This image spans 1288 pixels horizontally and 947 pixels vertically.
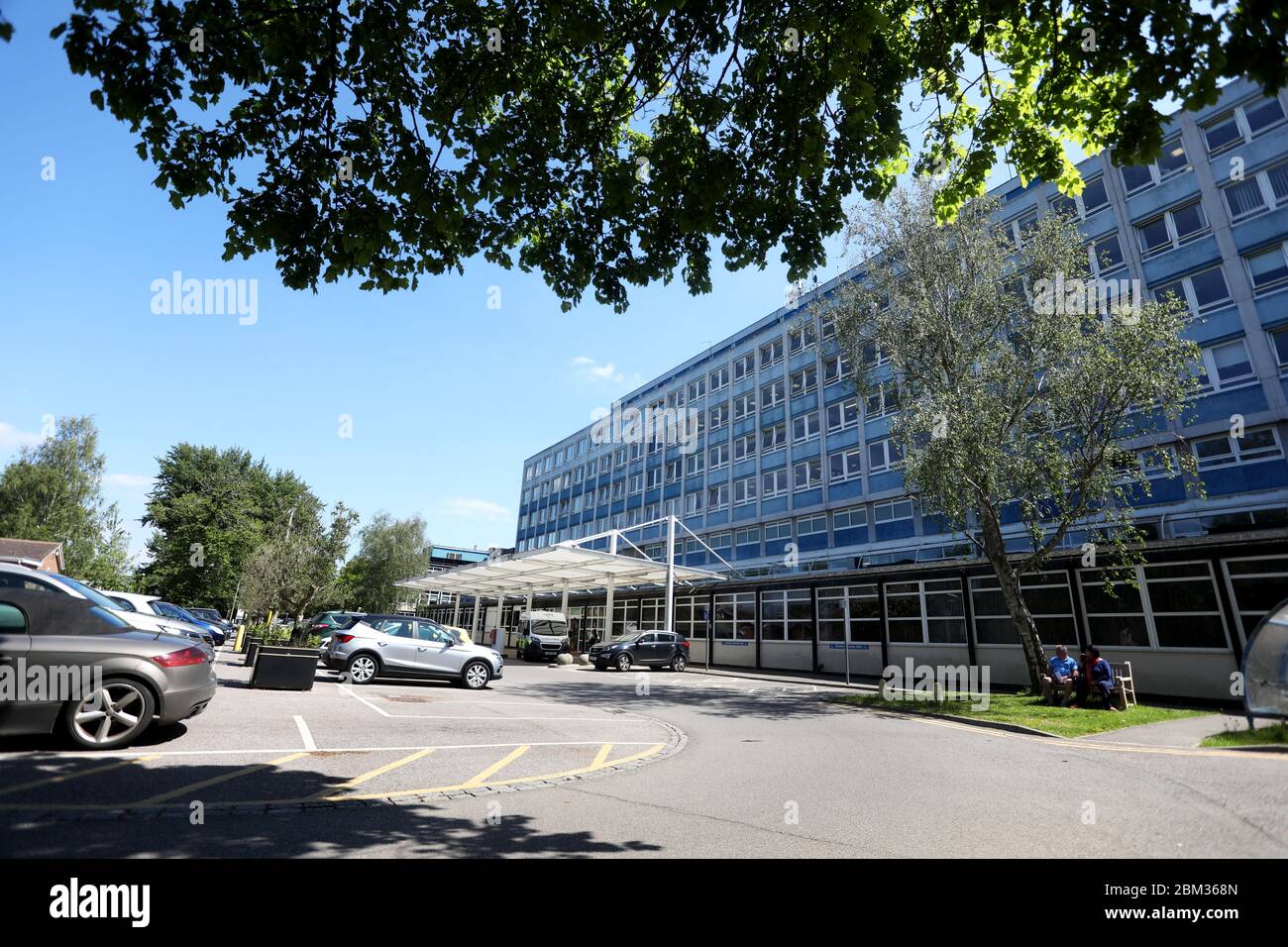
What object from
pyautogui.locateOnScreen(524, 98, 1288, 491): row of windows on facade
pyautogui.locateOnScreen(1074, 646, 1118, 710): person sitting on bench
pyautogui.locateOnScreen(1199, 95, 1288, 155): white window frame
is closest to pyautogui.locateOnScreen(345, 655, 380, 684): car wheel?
pyautogui.locateOnScreen(524, 98, 1288, 491): row of windows on facade

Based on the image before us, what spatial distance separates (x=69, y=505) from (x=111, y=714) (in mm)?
60853

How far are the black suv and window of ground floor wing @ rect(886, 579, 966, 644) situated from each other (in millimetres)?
9511

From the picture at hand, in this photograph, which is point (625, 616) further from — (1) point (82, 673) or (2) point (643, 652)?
(1) point (82, 673)

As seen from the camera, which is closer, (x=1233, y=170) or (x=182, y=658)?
(x=182, y=658)

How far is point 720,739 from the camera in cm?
1024

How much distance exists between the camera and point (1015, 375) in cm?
1736

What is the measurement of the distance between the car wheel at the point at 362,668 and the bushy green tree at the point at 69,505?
45.8 metres

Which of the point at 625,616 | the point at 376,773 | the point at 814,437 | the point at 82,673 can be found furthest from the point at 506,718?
the point at 814,437

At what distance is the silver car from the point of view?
16172 millimetres

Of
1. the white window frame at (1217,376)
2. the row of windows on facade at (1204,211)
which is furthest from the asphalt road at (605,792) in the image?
the white window frame at (1217,376)

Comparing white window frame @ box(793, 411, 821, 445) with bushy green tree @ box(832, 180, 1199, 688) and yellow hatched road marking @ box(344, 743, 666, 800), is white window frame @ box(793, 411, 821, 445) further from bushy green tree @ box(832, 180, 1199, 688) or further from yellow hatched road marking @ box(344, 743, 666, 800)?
yellow hatched road marking @ box(344, 743, 666, 800)

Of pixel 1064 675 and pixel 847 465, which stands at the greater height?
pixel 847 465
